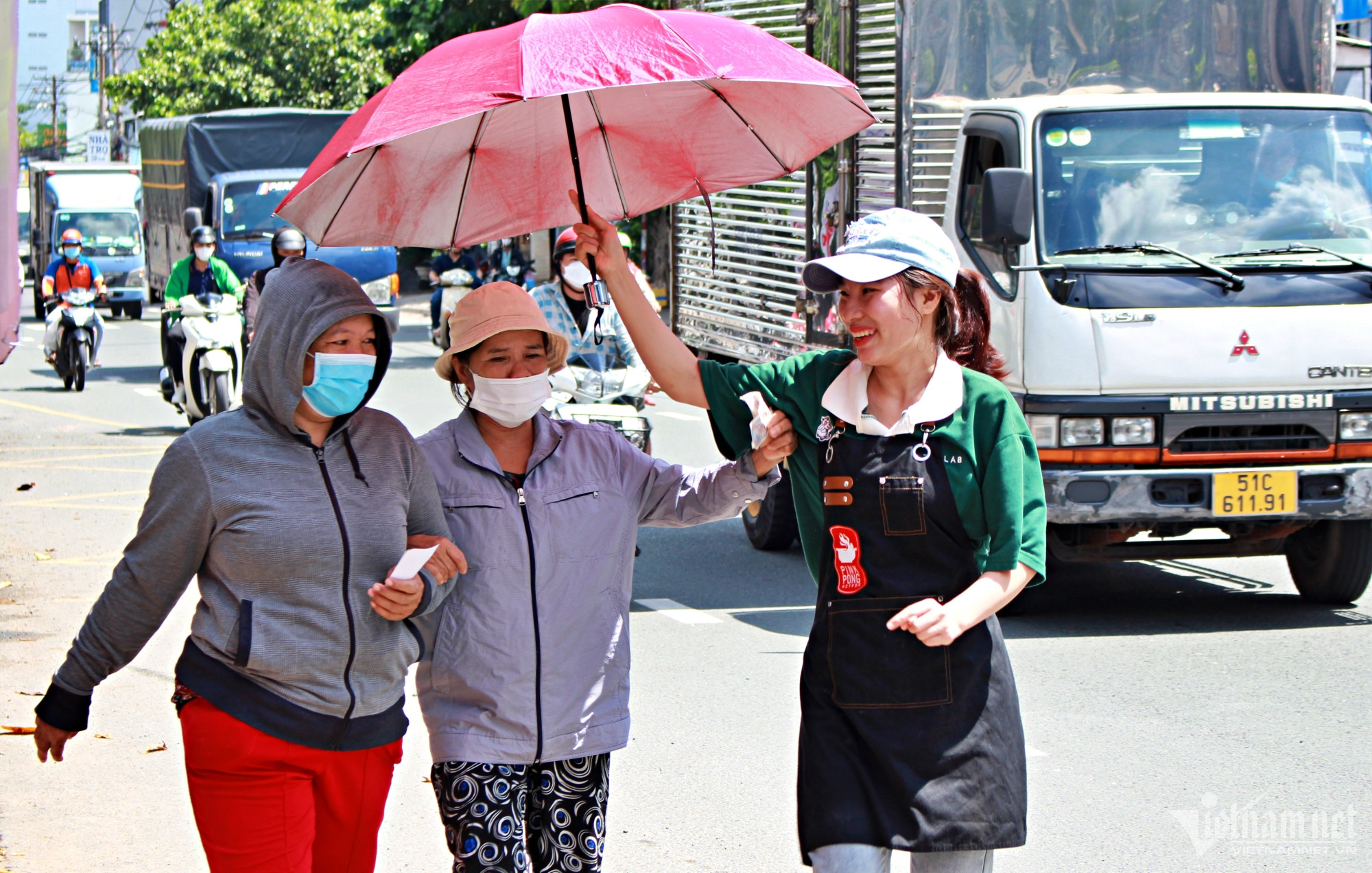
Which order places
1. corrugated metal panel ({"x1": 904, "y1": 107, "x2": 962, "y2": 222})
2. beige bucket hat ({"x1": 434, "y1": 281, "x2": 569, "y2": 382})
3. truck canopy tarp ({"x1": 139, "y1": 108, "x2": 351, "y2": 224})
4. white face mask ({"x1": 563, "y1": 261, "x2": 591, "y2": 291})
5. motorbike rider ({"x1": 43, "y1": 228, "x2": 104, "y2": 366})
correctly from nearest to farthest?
beige bucket hat ({"x1": 434, "y1": 281, "x2": 569, "y2": 382}) < corrugated metal panel ({"x1": 904, "y1": 107, "x2": 962, "y2": 222}) < white face mask ({"x1": 563, "y1": 261, "x2": 591, "y2": 291}) < motorbike rider ({"x1": 43, "y1": 228, "x2": 104, "y2": 366}) < truck canopy tarp ({"x1": 139, "y1": 108, "x2": 351, "y2": 224})

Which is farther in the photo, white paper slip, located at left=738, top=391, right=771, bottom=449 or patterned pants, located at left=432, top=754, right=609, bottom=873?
patterned pants, located at left=432, top=754, right=609, bottom=873

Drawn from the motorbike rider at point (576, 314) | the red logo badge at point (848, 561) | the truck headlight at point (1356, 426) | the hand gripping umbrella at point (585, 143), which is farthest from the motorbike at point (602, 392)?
the red logo badge at point (848, 561)

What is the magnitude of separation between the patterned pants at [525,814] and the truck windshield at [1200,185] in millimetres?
4435

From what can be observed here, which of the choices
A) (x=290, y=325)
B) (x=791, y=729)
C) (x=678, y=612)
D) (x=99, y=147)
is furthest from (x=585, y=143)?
(x=99, y=147)

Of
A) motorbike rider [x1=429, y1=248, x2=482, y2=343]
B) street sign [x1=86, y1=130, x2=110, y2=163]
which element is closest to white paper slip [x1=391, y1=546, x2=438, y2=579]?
motorbike rider [x1=429, y1=248, x2=482, y2=343]

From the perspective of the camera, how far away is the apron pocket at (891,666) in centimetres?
281

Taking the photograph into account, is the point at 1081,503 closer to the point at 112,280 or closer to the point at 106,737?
the point at 106,737

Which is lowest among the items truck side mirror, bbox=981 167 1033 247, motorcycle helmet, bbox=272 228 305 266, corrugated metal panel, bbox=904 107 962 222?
motorcycle helmet, bbox=272 228 305 266

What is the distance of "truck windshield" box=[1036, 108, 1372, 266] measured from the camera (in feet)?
23.0

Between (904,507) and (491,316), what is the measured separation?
1003 mm

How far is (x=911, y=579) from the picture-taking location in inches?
111

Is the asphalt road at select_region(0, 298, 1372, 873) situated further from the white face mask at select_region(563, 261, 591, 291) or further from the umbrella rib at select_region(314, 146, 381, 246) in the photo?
the umbrella rib at select_region(314, 146, 381, 246)

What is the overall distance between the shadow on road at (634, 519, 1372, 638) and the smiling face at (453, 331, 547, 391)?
4.05 m

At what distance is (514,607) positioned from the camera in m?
3.15
